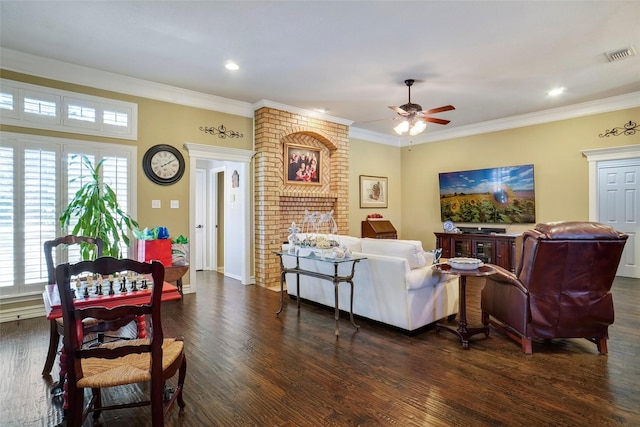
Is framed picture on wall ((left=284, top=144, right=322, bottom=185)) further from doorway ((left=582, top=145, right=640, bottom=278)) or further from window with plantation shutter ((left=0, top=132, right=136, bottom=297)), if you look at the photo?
doorway ((left=582, top=145, right=640, bottom=278))

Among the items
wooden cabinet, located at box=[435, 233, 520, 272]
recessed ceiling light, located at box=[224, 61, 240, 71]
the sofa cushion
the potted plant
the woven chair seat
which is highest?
recessed ceiling light, located at box=[224, 61, 240, 71]

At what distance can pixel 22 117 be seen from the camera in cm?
394

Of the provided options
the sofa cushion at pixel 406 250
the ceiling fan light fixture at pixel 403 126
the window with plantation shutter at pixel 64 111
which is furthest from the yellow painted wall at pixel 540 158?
the window with plantation shutter at pixel 64 111

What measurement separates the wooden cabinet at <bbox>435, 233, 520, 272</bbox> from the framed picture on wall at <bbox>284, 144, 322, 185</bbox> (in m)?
3.00

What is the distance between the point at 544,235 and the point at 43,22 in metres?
4.95

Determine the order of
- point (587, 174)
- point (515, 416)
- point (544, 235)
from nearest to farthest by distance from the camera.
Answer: point (515, 416) < point (544, 235) < point (587, 174)

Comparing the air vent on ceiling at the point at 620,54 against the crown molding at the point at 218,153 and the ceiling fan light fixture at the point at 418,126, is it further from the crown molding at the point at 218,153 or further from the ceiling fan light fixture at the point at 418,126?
the crown molding at the point at 218,153

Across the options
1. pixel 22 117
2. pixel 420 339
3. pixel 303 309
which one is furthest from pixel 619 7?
pixel 22 117

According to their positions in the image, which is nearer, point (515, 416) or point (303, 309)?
point (515, 416)

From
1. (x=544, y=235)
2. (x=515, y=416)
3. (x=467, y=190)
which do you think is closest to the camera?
(x=515, y=416)

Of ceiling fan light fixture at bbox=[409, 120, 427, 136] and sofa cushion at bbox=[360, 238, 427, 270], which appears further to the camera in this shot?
ceiling fan light fixture at bbox=[409, 120, 427, 136]

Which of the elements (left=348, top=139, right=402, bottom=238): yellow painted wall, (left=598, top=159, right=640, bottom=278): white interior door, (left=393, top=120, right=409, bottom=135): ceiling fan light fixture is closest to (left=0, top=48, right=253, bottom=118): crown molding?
(left=393, top=120, right=409, bottom=135): ceiling fan light fixture

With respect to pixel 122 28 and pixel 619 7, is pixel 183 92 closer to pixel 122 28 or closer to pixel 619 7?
pixel 122 28

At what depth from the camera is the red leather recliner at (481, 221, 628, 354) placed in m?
2.75
